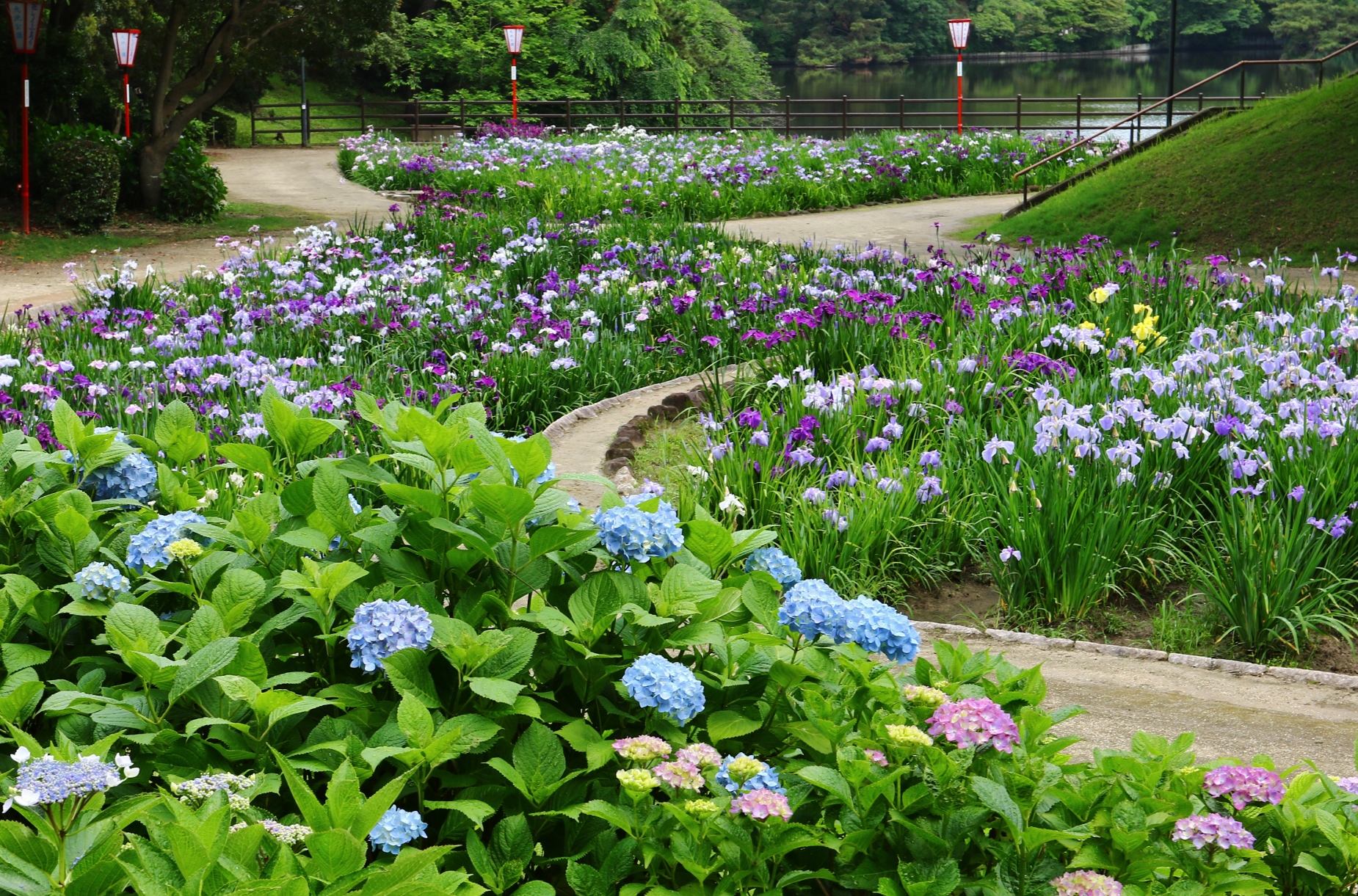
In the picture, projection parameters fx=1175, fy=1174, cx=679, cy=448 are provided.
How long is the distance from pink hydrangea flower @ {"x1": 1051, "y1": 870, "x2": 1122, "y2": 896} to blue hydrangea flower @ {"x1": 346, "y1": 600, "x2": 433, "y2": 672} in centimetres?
107

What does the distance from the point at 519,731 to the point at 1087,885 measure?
0.99m

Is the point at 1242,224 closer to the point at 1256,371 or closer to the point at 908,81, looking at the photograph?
the point at 1256,371

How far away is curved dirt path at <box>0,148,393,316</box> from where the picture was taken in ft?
36.0

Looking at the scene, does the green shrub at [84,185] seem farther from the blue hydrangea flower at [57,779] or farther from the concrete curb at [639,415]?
the blue hydrangea flower at [57,779]

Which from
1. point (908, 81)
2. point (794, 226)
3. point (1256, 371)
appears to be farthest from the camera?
point (908, 81)

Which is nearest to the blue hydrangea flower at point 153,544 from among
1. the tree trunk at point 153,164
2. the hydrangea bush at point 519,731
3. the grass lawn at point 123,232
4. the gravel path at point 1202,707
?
the hydrangea bush at point 519,731

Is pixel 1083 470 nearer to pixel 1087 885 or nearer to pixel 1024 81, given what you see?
pixel 1087 885

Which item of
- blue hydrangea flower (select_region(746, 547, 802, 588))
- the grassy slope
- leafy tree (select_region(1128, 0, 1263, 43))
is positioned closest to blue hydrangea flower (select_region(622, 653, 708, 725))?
blue hydrangea flower (select_region(746, 547, 802, 588))

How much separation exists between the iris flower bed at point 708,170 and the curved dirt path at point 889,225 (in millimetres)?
464

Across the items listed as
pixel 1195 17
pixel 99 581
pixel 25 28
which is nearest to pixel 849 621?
pixel 99 581

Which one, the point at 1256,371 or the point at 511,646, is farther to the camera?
the point at 1256,371

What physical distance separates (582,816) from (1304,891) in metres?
1.17

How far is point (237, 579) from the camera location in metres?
2.22

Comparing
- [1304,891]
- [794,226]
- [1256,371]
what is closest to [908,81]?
[794,226]
